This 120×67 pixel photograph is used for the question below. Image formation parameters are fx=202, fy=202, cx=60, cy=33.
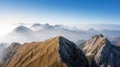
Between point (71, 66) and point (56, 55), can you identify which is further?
point (56, 55)

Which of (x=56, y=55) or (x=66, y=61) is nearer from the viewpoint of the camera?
(x=66, y=61)

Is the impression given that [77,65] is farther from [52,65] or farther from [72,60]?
[52,65]

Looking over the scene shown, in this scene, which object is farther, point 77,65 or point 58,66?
point 77,65

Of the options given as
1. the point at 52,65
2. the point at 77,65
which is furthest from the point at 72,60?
the point at 52,65

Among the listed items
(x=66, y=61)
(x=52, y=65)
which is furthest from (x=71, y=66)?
(x=52, y=65)

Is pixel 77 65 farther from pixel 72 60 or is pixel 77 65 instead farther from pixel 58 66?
pixel 58 66

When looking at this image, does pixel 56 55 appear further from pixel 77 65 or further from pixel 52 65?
pixel 77 65

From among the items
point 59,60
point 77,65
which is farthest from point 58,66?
point 77,65
